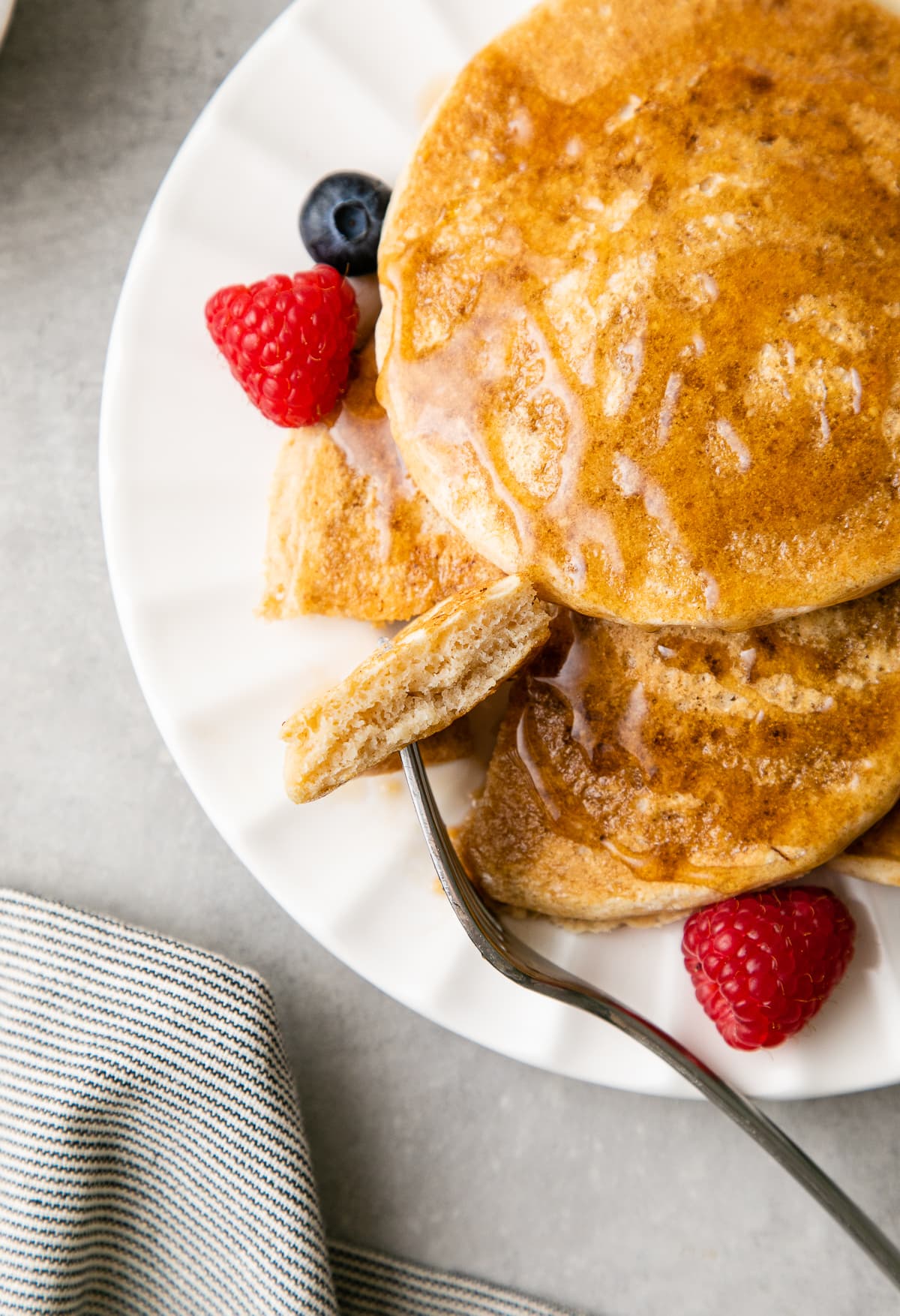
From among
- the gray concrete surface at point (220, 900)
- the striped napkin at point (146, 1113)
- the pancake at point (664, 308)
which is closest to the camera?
the pancake at point (664, 308)

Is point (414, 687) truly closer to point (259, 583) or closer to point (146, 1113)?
point (259, 583)

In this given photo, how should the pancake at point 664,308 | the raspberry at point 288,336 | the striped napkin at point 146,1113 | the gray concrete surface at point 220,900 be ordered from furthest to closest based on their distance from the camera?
the gray concrete surface at point 220,900 → the striped napkin at point 146,1113 → the raspberry at point 288,336 → the pancake at point 664,308

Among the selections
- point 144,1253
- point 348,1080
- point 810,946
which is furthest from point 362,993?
point 810,946

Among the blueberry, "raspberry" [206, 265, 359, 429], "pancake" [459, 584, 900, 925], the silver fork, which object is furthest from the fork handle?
the blueberry

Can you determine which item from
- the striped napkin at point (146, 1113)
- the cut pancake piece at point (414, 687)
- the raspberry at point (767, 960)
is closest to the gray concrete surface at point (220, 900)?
the striped napkin at point (146, 1113)

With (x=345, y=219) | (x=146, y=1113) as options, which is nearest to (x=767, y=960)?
(x=146, y=1113)

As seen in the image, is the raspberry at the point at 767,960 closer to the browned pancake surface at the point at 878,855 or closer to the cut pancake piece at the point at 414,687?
the browned pancake surface at the point at 878,855

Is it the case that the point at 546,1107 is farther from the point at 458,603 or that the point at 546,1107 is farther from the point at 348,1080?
→ the point at 458,603
